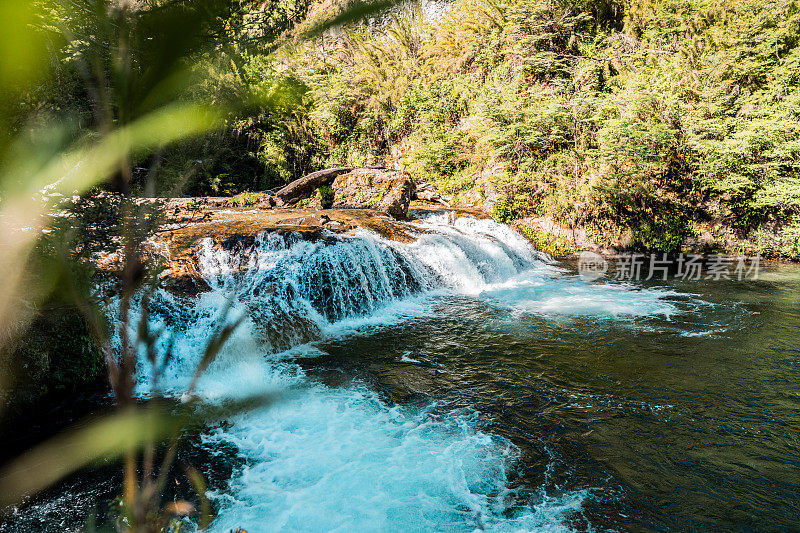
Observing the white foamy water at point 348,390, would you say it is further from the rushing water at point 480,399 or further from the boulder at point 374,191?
the boulder at point 374,191

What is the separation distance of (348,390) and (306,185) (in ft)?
31.5

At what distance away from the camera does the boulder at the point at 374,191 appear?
1234 cm

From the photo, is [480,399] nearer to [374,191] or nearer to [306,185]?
[374,191]

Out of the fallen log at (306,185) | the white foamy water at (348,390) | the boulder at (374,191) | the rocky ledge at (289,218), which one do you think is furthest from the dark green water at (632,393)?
the fallen log at (306,185)

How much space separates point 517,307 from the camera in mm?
8578

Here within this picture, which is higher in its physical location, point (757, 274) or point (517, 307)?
point (757, 274)

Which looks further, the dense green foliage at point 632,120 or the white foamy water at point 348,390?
the dense green foliage at point 632,120

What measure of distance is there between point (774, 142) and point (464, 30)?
12.1 m

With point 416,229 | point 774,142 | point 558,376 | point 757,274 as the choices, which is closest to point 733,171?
point 774,142

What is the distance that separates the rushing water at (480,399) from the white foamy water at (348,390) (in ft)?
0.08

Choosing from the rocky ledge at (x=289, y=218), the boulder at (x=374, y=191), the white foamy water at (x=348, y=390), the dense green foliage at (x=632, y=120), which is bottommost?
the white foamy water at (x=348, y=390)

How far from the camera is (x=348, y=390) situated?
5.43m

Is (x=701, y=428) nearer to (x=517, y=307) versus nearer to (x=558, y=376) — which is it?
(x=558, y=376)

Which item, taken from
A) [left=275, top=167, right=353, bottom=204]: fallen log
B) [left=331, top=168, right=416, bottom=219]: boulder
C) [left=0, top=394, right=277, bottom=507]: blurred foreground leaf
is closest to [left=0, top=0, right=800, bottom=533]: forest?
[left=0, top=394, right=277, bottom=507]: blurred foreground leaf
